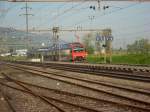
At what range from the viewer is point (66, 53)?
5834 cm

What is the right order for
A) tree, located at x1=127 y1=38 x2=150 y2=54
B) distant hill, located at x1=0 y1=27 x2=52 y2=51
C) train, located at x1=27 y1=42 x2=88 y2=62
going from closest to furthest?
tree, located at x1=127 y1=38 x2=150 y2=54
train, located at x1=27 y1=42 x2=88 y2=62
distant hill, located at x1=0 y1=27 x2=52 y2=51

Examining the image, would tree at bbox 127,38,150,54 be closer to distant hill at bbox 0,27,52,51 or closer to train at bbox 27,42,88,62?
train at bbox 27,42,88,62

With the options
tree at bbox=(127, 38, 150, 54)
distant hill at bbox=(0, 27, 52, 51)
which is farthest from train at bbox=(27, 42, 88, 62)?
tree at bbox=(127, 38, 150, 54)

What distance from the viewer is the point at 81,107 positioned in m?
10.9

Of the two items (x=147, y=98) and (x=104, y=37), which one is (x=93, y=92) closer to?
(x=147, y=98)

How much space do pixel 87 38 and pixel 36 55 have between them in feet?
127

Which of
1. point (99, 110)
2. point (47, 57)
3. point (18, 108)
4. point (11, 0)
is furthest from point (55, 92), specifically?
point (47, 57)

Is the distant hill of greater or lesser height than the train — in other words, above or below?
above

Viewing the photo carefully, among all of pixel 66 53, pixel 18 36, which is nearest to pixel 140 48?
pixel 66 53

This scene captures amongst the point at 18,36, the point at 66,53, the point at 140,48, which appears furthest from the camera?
the point at 18,36

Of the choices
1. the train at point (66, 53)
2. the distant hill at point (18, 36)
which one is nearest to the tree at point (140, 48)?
the train at point (66, 53)

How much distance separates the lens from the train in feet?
183

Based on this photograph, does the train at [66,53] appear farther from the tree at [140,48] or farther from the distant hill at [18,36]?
the tree at [140,48]

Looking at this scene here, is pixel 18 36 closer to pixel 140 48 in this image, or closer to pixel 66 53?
pixel 66 53
